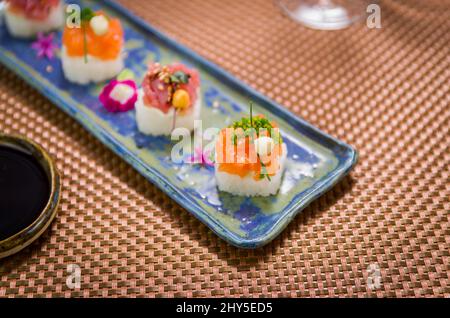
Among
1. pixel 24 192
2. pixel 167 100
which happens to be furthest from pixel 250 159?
pixel 24 192

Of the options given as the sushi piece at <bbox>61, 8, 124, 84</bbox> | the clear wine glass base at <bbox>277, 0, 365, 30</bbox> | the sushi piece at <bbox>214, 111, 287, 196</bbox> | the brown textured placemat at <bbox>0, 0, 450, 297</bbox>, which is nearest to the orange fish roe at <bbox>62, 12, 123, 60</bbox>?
the sushi piece at <bbox>61, 8, 124, 84</bbox>
